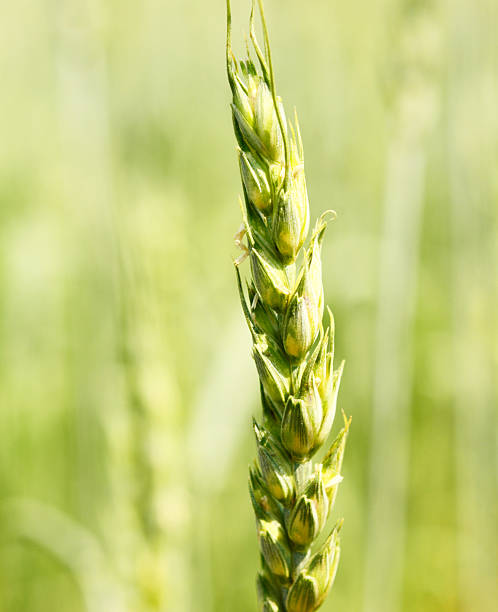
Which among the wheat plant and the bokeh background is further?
the bokeh background

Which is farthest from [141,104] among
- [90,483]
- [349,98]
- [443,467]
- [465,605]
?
[465,605]

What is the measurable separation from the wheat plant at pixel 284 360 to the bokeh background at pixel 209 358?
2.49ft

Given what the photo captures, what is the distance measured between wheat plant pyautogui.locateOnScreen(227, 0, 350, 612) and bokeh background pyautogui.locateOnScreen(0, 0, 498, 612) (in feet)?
2.49

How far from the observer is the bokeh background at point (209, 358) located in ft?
5.56

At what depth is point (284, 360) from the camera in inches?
31.5

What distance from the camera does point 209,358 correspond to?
119 inches

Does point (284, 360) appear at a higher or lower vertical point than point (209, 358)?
higher

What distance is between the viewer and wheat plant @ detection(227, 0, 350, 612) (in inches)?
30.0

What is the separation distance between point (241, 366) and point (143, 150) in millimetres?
1221

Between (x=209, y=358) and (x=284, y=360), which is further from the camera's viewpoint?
(x=209, y=358)

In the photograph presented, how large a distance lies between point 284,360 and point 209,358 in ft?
7.32

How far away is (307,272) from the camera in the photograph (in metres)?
0.77

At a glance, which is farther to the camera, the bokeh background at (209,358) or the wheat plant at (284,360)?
the bokeh background at (209,358)

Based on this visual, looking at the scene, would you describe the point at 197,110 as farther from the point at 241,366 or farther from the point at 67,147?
the point at 241,366
